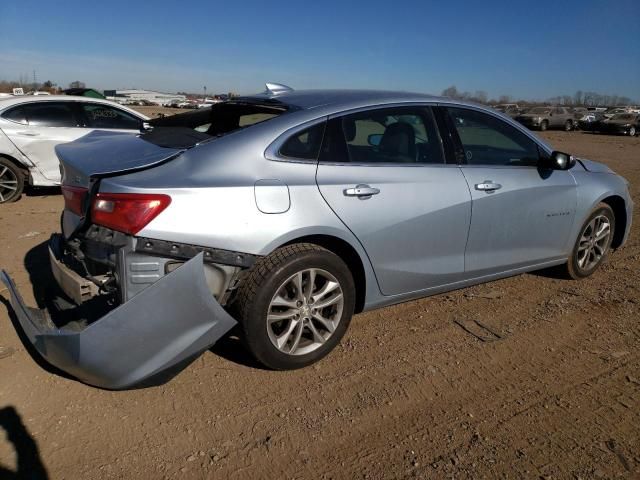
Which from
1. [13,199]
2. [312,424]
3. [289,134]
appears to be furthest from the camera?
[13,199]

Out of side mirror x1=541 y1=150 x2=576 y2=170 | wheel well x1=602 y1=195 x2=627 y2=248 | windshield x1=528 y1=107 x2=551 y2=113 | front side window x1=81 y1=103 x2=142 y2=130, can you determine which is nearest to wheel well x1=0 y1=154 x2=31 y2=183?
front side window x1=81 y1=103 x2=142 y2=130

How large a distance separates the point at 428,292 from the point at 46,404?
2463 mm

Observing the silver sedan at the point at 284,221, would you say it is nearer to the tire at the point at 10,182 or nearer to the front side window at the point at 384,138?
the front side window at the point at 384,138

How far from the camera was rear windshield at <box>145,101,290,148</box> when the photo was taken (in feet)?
10.3

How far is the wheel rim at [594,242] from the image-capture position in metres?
4.64

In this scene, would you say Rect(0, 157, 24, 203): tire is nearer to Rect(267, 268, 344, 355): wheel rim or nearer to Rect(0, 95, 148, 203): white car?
Rect(0, 95, 148, 203): white car

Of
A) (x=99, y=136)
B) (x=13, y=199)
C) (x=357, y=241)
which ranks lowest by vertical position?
(x=13, y=199)

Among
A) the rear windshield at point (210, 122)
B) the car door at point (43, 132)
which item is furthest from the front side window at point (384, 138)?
the car door at point (43, 132)

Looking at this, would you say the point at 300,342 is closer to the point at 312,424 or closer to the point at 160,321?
the point at 312,424

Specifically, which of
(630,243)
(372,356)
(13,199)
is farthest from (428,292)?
(13,199)

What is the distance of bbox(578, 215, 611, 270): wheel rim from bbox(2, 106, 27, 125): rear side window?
7408 millimetres

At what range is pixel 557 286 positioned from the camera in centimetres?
463

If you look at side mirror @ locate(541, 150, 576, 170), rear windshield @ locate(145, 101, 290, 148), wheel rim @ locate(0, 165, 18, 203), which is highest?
rear windshield @ locate(145, 101, 290, 148)

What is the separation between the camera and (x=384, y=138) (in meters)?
3.55
